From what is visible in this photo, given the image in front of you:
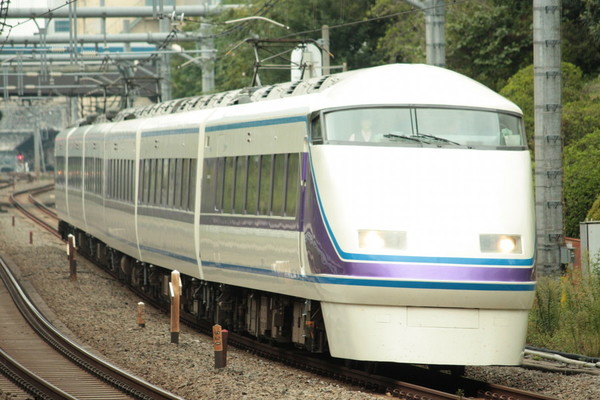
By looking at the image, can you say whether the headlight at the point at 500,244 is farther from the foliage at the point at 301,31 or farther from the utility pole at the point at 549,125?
the foliage at the point at 301,31

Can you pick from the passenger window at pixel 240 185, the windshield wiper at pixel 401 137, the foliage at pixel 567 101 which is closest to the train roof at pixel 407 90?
the windshield wiper at pixel 401 137

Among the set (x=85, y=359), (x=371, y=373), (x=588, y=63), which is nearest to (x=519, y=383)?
(x=371, y=373)

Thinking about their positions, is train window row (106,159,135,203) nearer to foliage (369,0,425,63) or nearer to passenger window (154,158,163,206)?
passenger window (154,158,163,206)

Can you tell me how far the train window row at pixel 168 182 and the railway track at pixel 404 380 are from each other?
3380 mm

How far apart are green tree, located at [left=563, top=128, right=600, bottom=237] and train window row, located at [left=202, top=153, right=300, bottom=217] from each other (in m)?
9.54

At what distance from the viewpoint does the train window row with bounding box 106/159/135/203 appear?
2511 centimetres

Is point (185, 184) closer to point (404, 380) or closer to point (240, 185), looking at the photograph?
point (240, 185)

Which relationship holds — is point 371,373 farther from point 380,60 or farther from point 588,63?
point 380,60

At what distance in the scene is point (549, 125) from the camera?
19.0m

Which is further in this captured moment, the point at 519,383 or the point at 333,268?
the point at 519,383

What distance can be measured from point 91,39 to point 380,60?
12.5m

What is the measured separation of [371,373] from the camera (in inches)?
542

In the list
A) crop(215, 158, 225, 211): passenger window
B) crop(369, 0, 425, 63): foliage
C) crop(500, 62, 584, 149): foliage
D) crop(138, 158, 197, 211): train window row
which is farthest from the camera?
crop(369, 0, 425, 63): foliage

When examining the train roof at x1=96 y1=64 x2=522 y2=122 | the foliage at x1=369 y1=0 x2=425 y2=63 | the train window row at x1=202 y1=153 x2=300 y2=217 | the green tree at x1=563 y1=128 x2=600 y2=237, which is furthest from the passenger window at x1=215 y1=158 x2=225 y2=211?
the foliage at x1=369 y1=0 x2=425 y2=63
